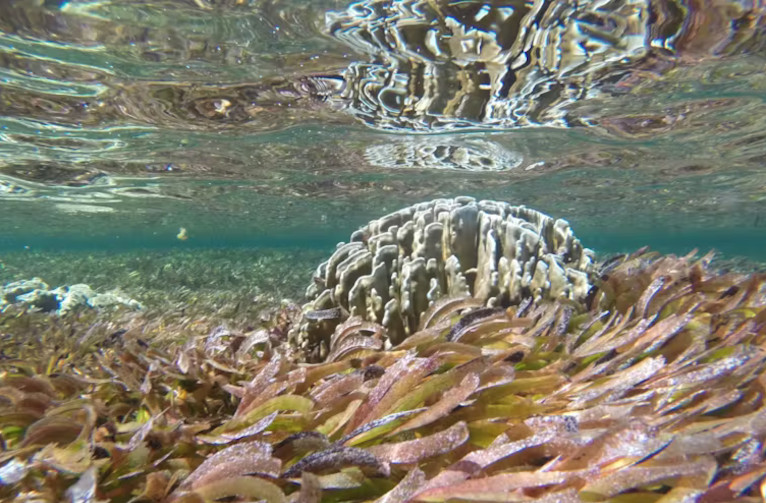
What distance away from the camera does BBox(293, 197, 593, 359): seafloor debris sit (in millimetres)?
3912

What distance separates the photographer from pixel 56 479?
1743 millimetres

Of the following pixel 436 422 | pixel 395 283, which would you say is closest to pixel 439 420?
pixel 436 422

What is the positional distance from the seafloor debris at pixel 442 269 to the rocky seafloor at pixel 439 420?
27.1 inches

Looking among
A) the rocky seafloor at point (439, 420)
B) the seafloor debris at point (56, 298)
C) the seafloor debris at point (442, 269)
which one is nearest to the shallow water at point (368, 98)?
the seafloor debris at point (442, 269)

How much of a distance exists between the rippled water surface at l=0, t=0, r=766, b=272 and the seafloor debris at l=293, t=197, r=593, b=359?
441 centimetres

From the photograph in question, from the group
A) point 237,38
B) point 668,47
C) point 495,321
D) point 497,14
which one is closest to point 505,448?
point 495,321

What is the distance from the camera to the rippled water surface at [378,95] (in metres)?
7.29

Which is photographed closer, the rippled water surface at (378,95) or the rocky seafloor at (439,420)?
the rocky seafloor at (439,420)

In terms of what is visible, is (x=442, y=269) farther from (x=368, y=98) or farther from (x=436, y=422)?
(x=368, y=98)

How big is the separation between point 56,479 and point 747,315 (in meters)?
4.16

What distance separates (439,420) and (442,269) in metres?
2.54

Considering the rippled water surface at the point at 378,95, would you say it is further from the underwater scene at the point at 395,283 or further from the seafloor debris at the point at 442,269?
the seafloor debris at the point at 442,269

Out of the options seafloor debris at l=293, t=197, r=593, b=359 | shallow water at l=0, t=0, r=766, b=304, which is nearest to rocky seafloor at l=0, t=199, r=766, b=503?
seafloor debris at l=293, t=197, r=593, b=359

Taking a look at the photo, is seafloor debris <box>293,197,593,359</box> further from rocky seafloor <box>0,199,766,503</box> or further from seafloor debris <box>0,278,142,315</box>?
seafloor debris <box>0,278,142,315</box>
